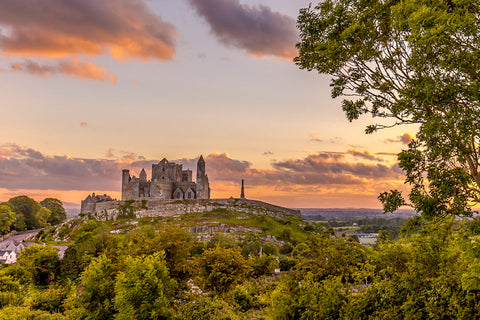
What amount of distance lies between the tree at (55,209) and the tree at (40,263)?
273 feet

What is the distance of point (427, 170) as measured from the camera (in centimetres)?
1229

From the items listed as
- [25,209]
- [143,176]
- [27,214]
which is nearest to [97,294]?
[143,176]

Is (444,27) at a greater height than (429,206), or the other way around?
(444,27)

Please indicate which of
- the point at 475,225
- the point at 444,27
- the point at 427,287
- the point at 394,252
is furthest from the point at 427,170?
the point at 394,252

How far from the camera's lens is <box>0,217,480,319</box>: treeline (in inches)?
578

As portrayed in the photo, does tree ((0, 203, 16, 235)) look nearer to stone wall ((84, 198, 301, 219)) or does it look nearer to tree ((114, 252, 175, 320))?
stone wall ((84, 198, 301, 219))

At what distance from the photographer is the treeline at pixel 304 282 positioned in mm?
14672

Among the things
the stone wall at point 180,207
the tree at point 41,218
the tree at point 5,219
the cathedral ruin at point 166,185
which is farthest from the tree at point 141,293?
the tree at point 41,218

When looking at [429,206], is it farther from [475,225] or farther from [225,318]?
[225,318]

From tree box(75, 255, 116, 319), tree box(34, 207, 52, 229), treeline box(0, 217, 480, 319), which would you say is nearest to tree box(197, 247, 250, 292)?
treeline box(0, 217, 480, 319)

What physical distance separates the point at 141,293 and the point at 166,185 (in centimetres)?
7921

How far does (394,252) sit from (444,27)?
13.5 metres

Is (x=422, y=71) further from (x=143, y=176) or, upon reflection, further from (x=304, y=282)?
(x=143, y=176)

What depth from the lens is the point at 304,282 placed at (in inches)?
724
